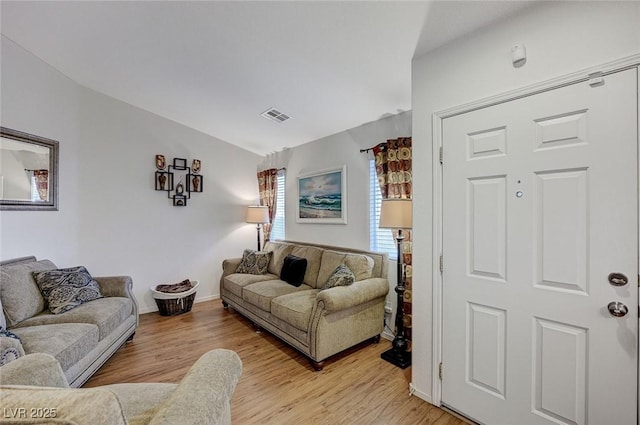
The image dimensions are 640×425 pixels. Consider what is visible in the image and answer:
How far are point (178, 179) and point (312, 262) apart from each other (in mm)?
2345

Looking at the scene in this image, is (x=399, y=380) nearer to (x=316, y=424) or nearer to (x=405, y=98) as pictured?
(x=316, y=424)

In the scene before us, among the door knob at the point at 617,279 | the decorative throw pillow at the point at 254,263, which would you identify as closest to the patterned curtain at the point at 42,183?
the decorative throw pillow at the point at 254,263

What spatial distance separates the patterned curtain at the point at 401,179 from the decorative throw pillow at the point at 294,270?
1.20 metres

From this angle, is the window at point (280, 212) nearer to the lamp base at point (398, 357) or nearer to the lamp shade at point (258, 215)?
the lamp shade at point (258, 215)

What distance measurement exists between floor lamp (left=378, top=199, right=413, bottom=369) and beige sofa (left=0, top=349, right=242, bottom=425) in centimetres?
166

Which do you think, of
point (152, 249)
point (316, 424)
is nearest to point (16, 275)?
point (152, 249)

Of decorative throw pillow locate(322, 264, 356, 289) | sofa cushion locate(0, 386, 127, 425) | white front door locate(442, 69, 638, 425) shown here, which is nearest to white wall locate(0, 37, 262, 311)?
decorative throw pillow locate(322, 264, 356, 289)

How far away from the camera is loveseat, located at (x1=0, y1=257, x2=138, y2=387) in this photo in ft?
6.29

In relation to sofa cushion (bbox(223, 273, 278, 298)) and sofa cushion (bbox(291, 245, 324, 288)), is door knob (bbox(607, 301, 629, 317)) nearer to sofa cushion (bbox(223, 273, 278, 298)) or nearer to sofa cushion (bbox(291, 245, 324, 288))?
sofa cushion (bbox(291, 245, 324, 288))

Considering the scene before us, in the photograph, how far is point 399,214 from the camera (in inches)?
97.5

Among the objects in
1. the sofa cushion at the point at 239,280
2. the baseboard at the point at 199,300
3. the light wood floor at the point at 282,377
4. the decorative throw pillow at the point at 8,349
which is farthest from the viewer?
the baseboard at the point at 199,300

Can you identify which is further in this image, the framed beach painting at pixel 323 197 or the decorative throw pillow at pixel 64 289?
the framed beach painting at pixel 323 197

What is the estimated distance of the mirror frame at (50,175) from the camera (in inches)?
103

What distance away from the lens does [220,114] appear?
3.69m
